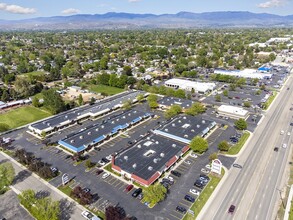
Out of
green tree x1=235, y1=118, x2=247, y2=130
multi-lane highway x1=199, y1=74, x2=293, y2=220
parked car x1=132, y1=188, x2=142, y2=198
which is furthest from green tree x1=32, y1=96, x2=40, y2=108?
multi-lane highway x1=199, y1=74, x2=293, y2=220

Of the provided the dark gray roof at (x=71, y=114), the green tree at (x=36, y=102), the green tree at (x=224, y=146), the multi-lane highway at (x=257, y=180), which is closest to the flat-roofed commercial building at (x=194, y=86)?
the dark gray roof at (x=71, y=114)

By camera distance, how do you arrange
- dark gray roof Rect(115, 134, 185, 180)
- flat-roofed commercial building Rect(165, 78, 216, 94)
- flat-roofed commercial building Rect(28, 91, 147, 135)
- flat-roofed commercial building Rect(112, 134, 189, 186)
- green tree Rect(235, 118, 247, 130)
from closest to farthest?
flat-roofed commercial building Rect(112, 134, 189, 186)
dark gray roof Rect(115, 134, 185, 180)
green tree Rect(235, 118, 247, 130)
flat-roofed commercial building Rect(28, 91, 147, 135)
flat-roofed commercial building Rect(165, 78, 216, 94)

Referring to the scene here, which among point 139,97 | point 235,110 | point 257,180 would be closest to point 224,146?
point 257,180

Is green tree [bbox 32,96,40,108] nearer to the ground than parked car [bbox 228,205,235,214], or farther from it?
farther from it

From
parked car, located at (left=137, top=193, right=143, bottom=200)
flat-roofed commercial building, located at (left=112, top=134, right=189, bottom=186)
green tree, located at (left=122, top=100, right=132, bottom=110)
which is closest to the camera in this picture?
parked car, located at (left=137, top=193, right=143, bottom=200)

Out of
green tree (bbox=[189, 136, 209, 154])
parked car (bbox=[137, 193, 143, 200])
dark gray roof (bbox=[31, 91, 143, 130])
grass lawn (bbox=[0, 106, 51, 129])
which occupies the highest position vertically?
green tree (bbox=[189, 136, 209, 154])

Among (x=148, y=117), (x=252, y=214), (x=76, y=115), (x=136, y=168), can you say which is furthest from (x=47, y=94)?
(x=252, y=214)

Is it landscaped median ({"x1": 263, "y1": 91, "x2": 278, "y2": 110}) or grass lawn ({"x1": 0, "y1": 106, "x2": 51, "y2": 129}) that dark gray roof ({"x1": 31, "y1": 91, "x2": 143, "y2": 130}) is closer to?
grass lawn ({"x1": 0, "y1": 106, "x2": 51, "y2": 129})
